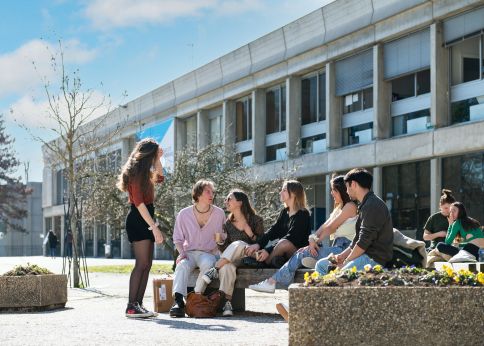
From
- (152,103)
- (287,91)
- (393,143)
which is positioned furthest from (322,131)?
(152,103)

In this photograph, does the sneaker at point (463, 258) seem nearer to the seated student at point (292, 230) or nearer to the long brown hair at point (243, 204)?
the seated student at point (292, 230)

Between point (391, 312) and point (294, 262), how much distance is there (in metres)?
3.56

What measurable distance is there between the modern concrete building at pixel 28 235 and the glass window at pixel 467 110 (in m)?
69.1

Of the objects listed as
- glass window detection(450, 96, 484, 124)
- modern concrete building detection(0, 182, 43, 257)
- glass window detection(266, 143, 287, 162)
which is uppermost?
glass window detection(450, 96, 484, 124)

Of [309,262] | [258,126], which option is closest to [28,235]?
[258,126]

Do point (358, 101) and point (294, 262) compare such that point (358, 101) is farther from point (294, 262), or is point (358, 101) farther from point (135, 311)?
point (135, 311)

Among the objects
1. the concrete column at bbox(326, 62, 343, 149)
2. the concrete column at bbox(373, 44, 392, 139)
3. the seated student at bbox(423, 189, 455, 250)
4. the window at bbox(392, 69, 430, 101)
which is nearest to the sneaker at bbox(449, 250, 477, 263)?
the seated student at bbox(423, 189, 455, 250)

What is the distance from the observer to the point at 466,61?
82.5ft

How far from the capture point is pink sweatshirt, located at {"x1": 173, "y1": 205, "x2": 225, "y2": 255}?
1036 cm

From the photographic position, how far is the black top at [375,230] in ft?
26.8

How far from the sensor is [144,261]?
9812 millimetres

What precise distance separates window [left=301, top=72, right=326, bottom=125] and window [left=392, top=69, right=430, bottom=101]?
4.87 metres

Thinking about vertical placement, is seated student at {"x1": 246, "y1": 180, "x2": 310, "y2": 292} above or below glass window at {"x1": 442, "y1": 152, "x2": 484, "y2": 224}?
below

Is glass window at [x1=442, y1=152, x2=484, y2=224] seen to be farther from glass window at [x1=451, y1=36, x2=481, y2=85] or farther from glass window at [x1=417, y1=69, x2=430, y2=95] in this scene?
glass window at [x1=417, y1=69, x2=430, y2=95]
